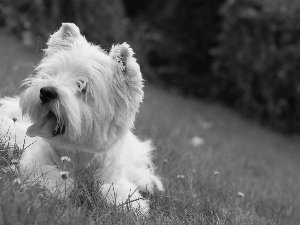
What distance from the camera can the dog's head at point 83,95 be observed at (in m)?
4.29

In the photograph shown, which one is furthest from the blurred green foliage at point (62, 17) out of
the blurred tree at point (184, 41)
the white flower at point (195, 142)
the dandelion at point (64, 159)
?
the dandelion at point (64, 159)

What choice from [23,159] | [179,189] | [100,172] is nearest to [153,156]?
[179,189]

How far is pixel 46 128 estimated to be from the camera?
443cm

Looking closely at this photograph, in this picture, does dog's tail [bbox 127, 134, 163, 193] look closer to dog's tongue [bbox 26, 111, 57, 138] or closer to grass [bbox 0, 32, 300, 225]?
grass [bbox 0, 32, 300, 225]

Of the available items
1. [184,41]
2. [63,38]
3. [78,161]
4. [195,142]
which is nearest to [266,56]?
[184,41]

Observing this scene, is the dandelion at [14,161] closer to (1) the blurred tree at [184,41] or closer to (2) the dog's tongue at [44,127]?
(2) the dog's tongue at [44,127]

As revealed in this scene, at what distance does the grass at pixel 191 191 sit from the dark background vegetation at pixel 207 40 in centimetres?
226

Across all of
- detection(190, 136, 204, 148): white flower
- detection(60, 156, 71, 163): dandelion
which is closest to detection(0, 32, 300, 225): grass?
detection(60, 156, 71, 163): dandelion

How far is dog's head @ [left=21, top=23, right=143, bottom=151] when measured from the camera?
4.29 metres

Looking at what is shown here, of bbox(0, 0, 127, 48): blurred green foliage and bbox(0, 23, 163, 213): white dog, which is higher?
bbox(0, 23, 163, 213): white dog

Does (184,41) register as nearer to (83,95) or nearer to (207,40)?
(207,40)

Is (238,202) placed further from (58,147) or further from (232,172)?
(232,172)

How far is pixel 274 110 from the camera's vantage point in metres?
14.8

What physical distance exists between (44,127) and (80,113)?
0.95ft
